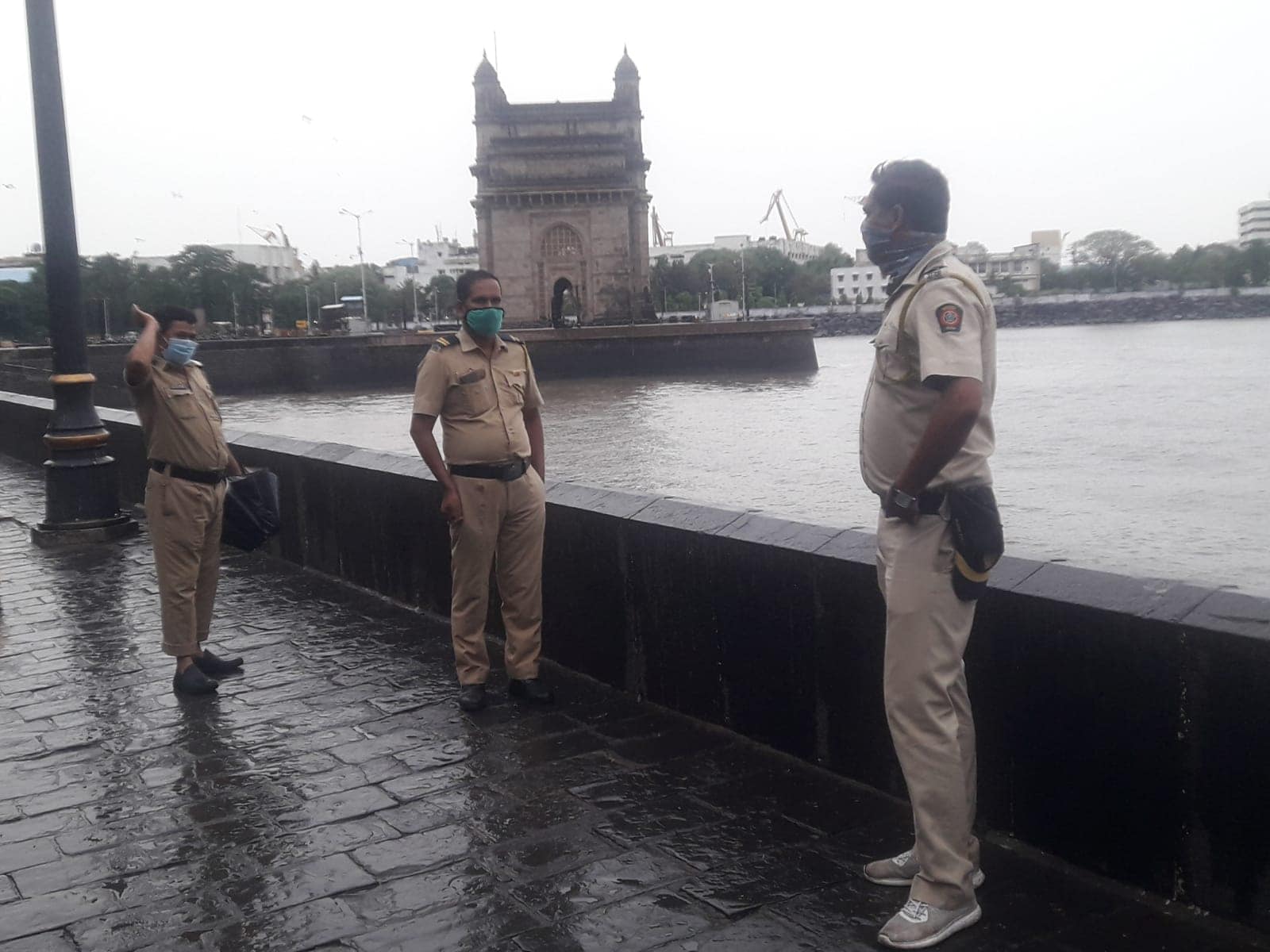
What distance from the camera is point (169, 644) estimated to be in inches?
203

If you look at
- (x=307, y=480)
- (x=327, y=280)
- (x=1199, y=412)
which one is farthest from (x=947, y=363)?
(x=327, y=280)

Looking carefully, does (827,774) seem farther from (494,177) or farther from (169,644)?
(494,177)

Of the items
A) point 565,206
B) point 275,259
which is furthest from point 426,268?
point 565,206

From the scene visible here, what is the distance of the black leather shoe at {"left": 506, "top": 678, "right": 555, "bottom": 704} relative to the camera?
4.77 meters

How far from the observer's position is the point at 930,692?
2.91m

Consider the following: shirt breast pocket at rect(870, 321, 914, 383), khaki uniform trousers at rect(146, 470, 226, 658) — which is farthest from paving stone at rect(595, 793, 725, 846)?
khaki uniform trousers at rect(146, 470, 226, 658)

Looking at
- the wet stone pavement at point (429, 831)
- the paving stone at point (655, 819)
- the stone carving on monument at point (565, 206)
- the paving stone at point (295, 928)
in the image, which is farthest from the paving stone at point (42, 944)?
the stone carving on monument at point (565, 206)

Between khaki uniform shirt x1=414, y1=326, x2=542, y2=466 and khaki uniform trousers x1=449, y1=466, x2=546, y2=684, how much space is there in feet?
0.39

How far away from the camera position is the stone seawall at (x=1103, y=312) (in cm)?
12425

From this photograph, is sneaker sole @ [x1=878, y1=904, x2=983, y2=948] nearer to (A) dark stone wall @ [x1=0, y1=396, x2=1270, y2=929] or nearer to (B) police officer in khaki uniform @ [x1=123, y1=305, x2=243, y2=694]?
(A) dark stone wall @ [x1=0, y1=396, x2=1270, y2=929]

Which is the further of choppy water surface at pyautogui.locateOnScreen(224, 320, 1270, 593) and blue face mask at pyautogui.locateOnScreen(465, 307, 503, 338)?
choppy water surface at pyautogui.locateOnScreen(224, 320, 1270, 593)

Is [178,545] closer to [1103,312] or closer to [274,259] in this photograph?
[1103,312]

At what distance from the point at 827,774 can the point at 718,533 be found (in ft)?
2.95

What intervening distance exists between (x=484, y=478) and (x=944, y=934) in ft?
8.22
